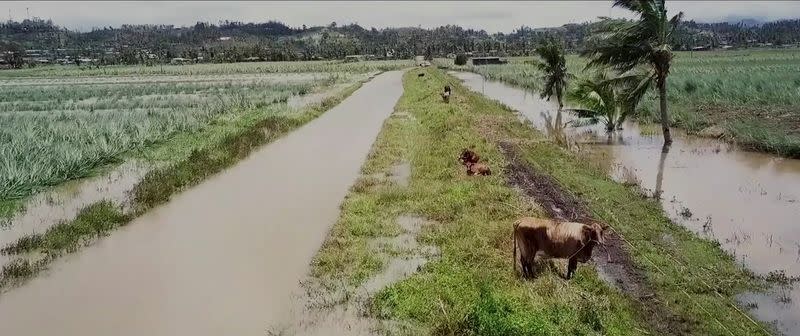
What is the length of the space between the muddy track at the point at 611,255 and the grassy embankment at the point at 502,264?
8 centimetres

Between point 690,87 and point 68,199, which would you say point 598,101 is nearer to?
point 690,87

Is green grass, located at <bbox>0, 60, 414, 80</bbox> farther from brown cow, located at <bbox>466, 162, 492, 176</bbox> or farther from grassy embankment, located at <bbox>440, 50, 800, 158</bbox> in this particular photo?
brown cow, located at <bbox>466, 162, 492, 176</bbox>

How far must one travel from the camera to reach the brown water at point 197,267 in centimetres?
688

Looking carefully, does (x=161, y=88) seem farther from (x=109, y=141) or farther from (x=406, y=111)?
(x=109, y=141)

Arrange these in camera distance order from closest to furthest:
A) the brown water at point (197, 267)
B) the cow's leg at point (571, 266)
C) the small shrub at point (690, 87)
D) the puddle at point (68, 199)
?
the cow's leg at point (571, 266), the brown water at point (197, 267), the puddle at point (68, 199), the small shrub at point (690, 87)

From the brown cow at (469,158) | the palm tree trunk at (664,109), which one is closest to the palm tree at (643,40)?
the palm tree trunk at (664,109)

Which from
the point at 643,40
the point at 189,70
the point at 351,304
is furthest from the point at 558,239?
the point at 189,70

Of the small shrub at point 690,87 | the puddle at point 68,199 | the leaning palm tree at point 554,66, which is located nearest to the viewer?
the puddle at point 68,199

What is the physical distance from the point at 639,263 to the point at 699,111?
17.0 meters

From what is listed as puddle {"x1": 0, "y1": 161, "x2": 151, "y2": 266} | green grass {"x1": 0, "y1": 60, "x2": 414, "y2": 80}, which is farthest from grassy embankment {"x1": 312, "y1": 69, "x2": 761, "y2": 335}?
green grass {"x1": 0, "y1": 60, "x2": 414, "y2": 80}

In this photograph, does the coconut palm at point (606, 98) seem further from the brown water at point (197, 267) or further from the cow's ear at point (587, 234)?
the cow's ear at point (587, 234)

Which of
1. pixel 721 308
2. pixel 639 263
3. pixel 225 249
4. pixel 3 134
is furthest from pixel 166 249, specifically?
pixel 3 134

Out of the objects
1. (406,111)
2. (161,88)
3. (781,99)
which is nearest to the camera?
(781,99)

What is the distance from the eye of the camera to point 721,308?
20.3ft
